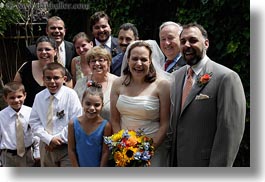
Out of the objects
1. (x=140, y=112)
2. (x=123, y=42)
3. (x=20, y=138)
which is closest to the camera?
(x=140, y=112)

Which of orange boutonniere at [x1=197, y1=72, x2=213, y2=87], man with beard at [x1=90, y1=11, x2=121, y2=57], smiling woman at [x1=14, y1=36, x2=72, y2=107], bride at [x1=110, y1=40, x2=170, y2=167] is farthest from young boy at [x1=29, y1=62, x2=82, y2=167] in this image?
orange boutonniere at [x1=197, y1=72, x2=213, y2=87]

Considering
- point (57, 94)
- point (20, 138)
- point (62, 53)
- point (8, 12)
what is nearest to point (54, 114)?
point (57, 94)

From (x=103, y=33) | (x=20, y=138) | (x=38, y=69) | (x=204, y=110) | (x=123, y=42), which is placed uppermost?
(x=103, y=33)

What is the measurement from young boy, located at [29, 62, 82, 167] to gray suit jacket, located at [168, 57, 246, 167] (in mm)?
1065

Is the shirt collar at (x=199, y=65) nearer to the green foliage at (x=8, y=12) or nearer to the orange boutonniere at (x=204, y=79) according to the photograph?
the orange boutonniere at (x=204, y=79)

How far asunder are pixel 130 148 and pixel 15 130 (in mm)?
1384

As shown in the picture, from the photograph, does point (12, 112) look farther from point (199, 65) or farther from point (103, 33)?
point (199, 65)

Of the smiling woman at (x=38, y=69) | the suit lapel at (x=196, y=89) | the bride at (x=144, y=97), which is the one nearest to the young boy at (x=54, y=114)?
the smiling woman at (x=38, y=69)

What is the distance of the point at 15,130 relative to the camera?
4.51m

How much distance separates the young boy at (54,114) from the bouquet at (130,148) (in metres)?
0.66

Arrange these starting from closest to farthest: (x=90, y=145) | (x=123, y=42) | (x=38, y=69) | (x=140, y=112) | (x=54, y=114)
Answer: (x=140, y=112), (x=90, y=145), (x=54, y=114), (x=38, y=69), (x=123, y=42)

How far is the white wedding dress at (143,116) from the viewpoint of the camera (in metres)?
3.79

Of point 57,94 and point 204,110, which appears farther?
point 57,94

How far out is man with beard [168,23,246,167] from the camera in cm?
340
